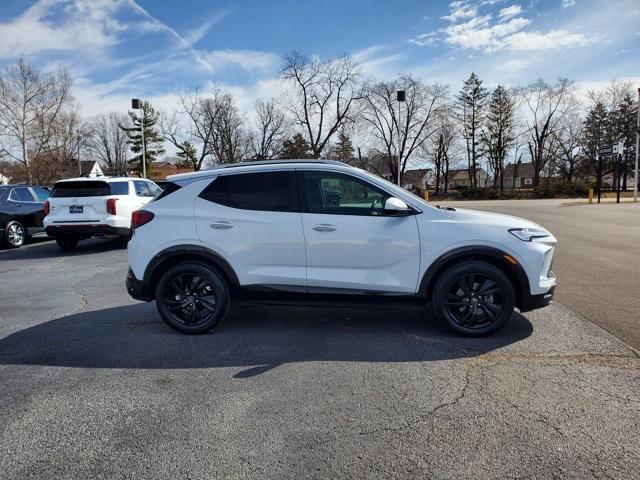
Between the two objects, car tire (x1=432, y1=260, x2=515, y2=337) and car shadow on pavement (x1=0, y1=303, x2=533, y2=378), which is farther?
car tire (x1=432, y1=260, x2=515, y2=337)

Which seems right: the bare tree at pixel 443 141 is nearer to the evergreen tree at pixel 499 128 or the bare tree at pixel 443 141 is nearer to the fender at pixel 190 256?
the evergreen tree at pixel 499 128

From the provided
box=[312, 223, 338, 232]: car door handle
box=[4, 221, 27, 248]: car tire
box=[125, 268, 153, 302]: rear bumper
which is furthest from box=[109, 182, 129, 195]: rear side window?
box=[312, 223, 338, 232]: car door handle

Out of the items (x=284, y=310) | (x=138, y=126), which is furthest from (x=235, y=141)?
(x=284, y=310)

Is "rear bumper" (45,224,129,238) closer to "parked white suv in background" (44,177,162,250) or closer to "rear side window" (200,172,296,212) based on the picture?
"parked white suv in background" (44,177,162,250)

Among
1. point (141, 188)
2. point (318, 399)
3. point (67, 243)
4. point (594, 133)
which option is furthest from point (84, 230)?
point (594, 133)

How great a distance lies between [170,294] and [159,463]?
8.05 ft

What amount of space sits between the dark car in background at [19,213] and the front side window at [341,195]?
11.1 meters

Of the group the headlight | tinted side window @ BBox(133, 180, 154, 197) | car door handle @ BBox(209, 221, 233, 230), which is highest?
tinted side window @ BBox(133, 180, 154, 197)

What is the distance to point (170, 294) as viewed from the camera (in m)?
4.75

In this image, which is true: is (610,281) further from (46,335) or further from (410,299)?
(46,335)

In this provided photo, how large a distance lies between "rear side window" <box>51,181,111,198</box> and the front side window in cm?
794

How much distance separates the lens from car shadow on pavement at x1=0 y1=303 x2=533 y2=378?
400 centimetres

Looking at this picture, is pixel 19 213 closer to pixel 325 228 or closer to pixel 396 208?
pixel 325 228

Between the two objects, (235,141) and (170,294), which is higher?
(235,141)
